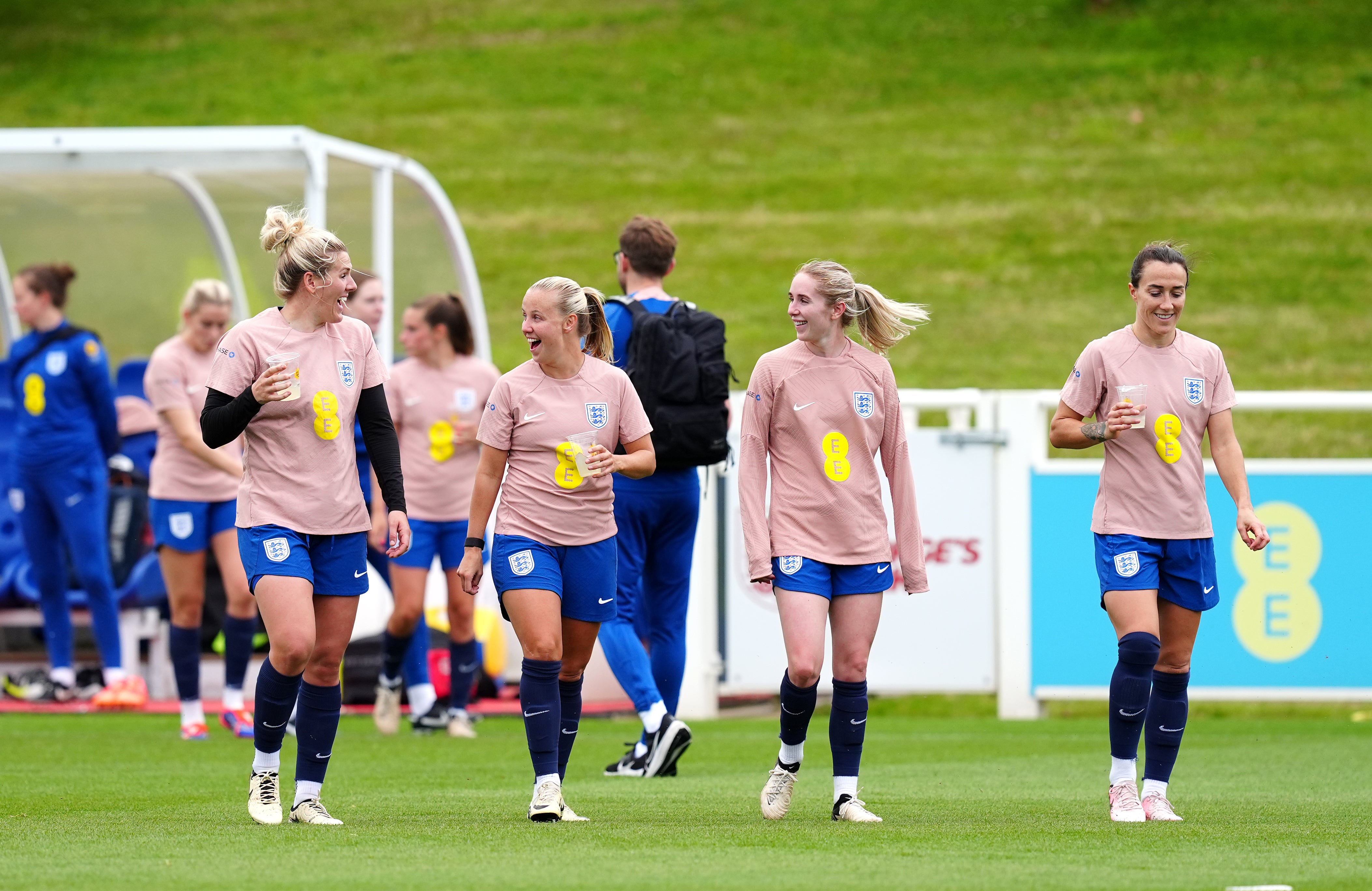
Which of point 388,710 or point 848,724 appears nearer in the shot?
point 848,724

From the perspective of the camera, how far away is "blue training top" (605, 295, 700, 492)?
7.34 m

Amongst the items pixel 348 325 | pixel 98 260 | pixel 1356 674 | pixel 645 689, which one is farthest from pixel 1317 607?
pixel 98 260

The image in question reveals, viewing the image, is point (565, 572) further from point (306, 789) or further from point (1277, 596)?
point (1277, 596)

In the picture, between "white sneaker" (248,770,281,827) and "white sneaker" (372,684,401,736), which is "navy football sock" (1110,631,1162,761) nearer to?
"white sneaker" (248,770,281,827)

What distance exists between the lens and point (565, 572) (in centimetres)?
596

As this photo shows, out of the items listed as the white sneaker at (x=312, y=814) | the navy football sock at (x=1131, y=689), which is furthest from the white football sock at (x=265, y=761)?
the navy football sock at (x=1131, y=689)

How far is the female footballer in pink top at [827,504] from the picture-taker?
599cm

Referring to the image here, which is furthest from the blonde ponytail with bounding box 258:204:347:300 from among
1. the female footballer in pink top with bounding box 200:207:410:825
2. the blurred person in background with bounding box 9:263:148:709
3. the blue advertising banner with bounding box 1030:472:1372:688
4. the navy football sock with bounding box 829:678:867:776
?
the blue advertising banner with bounding box 1030:472:1372:688

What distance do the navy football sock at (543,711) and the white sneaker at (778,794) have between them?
0.72 metres

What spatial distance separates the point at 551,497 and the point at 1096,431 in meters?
1.71

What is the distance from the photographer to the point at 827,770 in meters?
8.00

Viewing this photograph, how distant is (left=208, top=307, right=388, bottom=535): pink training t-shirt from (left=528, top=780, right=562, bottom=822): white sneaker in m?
0.99

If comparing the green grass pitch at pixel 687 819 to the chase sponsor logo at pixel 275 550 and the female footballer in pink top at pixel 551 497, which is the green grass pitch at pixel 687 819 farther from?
the chase sponsor logo at pixel 275 550

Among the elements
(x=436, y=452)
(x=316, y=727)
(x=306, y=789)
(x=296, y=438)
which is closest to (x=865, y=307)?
(x=296, y=438)
